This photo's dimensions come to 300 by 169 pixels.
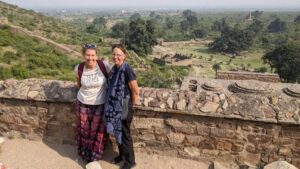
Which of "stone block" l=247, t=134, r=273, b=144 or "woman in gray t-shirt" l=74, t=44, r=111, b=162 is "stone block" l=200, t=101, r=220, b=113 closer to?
"stone block" l=247, t=134, r=273, b=144

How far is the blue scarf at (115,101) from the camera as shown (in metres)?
3.38

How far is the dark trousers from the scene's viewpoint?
11.8ft

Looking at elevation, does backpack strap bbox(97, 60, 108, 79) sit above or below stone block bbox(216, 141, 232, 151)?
above

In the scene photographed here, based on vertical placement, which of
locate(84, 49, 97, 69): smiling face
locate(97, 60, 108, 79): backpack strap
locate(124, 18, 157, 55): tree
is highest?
locate(84, 49, 97, 69): smiling face

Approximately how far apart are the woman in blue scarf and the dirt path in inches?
17.1

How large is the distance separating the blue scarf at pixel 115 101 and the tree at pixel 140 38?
37.0 meters

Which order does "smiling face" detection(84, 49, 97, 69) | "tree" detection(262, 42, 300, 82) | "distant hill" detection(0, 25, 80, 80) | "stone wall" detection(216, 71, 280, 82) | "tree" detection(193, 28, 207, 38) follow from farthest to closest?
"tree" detection(193, 28, 207, 38) < "tree" detection(262, 42, 300, 82) < "stone wall" detection(216, 71, 280, 82) < "distant hill" detection(0, 25, 80, 80) < "smiling face" detection(84, 49, 97, 69)

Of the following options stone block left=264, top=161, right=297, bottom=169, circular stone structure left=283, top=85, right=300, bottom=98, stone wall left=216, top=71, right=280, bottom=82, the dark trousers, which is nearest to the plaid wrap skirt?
the dark trousers

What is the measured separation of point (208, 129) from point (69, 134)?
6.73ft

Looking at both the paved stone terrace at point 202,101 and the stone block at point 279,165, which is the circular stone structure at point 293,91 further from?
the stone block at point 279,165

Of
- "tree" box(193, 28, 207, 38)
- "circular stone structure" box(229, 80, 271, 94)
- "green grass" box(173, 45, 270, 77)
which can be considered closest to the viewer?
"circular stone structure" box(229, 80, 271, 94)

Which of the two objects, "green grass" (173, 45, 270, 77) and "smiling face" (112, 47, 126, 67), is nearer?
"smiling face" (112, 47, 126, 67)

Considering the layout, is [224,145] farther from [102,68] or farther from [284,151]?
[102,68]

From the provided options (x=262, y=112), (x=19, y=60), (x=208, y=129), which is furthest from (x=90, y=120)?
(x=19, y=60)
